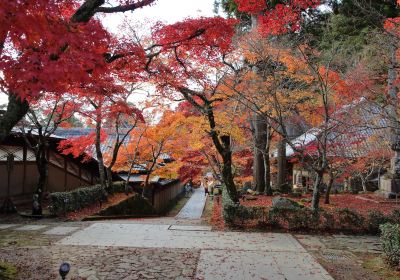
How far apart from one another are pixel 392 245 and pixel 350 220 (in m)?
4.10

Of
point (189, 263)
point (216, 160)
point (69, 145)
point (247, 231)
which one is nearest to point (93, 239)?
point (189, 263)

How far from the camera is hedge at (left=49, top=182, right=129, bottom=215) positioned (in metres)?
15.0

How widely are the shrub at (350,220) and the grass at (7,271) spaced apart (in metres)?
9.50

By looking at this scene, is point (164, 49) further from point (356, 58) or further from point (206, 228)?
point (356, 58)

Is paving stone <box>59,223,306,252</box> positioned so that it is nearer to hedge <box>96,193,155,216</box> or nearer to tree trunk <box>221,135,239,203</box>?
tree trunk <box>221,135,239,203</box>

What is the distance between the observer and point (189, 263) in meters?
7.92

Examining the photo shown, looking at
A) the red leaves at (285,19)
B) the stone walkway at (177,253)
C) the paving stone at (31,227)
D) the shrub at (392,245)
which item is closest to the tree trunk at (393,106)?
the red leaves at (285,19)

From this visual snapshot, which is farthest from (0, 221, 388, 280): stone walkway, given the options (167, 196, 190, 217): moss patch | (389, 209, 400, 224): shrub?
(167, 196, 190, 217): moss patch

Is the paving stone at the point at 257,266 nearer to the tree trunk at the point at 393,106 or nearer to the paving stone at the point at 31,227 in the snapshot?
the tree trunk at the point at 393,106

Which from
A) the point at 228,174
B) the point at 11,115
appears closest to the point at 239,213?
the point at 228,174

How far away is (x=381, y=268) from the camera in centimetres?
794

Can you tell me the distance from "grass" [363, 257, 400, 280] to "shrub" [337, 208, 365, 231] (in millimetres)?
3313

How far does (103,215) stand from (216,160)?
7.52 meters

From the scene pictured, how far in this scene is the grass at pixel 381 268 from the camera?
292 inches
